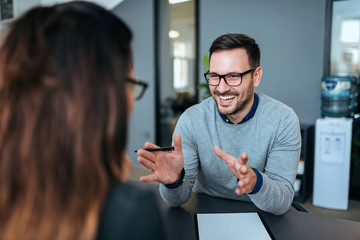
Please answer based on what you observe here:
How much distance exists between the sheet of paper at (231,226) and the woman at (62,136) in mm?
460

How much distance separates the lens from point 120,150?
0.51 m

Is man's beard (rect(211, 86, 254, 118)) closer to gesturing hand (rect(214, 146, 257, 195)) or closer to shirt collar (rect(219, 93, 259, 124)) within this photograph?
shirt collar (rect(219, 93, 259, 124))

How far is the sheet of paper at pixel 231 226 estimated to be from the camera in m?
0.87

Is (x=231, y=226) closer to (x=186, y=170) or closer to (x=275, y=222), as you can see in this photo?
(x=275, y=222)

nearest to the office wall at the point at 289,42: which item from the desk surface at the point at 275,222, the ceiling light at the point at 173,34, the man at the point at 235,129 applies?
the ceiling light at the point at 173,34

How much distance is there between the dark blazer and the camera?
453 mm

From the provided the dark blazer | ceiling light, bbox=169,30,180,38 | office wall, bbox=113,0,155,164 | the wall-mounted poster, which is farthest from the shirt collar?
the wall-mounted poster

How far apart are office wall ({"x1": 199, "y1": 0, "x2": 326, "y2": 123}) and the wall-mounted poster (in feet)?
8.65

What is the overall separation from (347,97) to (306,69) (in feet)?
1.49

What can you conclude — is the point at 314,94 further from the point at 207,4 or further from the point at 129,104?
the point at 129,104

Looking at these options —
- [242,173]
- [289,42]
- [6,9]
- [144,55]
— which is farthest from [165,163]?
[6,9]

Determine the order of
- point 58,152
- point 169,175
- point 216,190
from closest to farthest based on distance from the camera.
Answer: point 58,152, point 169,175, point 216,190

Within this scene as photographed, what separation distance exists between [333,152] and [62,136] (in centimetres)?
267

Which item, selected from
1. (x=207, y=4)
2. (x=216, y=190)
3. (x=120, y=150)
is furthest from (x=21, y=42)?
(x=207, y=4)
